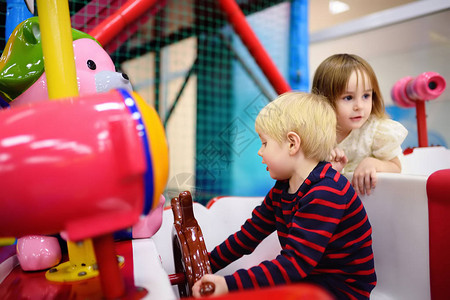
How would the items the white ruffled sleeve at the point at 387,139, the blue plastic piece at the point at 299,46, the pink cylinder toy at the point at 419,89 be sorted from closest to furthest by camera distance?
the white ruffled sleeve at the point at 387,139, the pink cylinder toy at the point at 419,89, the blue plastic piece at the point at 299,46

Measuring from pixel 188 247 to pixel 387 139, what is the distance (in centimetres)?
52

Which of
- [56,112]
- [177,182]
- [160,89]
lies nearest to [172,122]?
[160,89]

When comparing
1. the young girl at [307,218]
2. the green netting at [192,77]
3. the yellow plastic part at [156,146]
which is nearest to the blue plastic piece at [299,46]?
the green netting at [192,77]

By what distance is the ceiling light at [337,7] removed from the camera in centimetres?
213

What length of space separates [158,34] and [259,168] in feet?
3.13

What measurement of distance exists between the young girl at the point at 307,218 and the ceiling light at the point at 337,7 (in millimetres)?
1801

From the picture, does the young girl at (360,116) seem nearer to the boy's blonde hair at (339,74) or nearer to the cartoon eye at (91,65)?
the boy's blonde hair at (339,74)

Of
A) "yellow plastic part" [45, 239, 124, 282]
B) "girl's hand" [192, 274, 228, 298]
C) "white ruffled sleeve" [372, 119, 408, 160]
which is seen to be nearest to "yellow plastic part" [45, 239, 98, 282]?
"yellow plastic part" [45, 239, 124, 282]

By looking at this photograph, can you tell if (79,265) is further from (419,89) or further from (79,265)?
(419,89)

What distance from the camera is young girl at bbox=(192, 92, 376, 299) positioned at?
1.58ft

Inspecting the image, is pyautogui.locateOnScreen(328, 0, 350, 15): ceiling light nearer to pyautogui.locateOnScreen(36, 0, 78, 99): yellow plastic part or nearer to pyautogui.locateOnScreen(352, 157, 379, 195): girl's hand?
pyautogui.locateOnScreen(352, 157, 379, 195): girl's hand

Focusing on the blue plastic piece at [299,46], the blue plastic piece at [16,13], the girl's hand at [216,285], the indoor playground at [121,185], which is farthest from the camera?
the blue plastic piece at [299,46]

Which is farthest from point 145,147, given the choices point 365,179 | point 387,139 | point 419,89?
Result: point 419,89

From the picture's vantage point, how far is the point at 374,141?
0.81 meters
